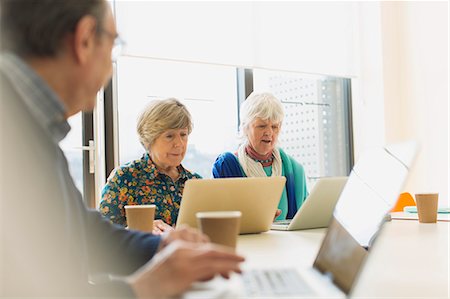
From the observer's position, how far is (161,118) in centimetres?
228

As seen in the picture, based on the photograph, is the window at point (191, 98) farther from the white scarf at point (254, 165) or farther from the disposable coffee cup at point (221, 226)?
the disposable coffee cup at point (221, 226)

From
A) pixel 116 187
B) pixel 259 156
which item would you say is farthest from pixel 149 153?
pixel 259 156

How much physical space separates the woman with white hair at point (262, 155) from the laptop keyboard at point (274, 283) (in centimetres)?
167

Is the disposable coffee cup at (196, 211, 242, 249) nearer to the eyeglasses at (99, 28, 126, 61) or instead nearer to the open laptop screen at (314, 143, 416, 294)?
the open laptop screen at (314, 143, 416, 294)

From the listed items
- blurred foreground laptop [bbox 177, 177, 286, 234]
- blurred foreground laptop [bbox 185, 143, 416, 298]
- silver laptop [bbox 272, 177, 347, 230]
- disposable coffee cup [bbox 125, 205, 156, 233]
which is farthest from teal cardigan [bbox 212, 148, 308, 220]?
blurred foreground laptop [bbox 185, 143, 416, 298]

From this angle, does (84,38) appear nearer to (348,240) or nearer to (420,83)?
(348,240)

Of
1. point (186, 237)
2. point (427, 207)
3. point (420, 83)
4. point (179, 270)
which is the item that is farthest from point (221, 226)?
point (420, 83)

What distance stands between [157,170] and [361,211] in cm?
135

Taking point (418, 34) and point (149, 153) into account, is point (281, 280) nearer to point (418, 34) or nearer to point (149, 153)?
point (149, 153)

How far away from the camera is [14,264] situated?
0.74 m

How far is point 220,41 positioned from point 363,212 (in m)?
2.82

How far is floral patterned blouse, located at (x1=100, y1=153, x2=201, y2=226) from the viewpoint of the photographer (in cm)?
212

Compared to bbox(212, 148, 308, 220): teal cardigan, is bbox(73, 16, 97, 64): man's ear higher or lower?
higher

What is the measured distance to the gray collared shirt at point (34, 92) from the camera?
2.56 ft
